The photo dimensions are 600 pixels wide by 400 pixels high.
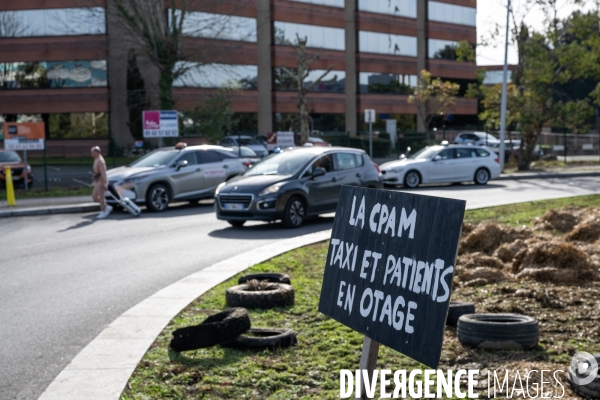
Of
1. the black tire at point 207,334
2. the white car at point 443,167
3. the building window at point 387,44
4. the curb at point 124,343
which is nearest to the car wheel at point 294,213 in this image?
the curb at point 124,343

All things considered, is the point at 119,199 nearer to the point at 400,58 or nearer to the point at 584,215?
the point at 584,215

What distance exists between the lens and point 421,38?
67.7 m

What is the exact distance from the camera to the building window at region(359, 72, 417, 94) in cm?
6312

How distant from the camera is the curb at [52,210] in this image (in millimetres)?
21381

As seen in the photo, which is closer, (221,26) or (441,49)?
(221,26)

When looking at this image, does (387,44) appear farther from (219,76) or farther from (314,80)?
(219,76)

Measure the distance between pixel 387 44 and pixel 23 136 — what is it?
4175 cm

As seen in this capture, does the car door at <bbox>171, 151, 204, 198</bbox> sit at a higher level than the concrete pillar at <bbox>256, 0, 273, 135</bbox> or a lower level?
lower

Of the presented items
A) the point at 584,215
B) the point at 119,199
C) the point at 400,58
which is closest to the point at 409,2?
the point at 400,58

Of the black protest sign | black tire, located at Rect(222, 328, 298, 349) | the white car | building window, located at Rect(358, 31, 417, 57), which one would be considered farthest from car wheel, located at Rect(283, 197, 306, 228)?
building window, located at Rect(358, 31, 417, 57)

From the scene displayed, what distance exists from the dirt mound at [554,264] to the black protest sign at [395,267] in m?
5.14

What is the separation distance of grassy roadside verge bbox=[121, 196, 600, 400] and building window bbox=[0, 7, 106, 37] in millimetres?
44417

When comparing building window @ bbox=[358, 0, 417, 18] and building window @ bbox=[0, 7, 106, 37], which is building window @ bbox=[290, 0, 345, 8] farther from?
building window @ bbox=[0, 7, 106, 37]

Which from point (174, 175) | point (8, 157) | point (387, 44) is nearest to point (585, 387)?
point (174, 175)
